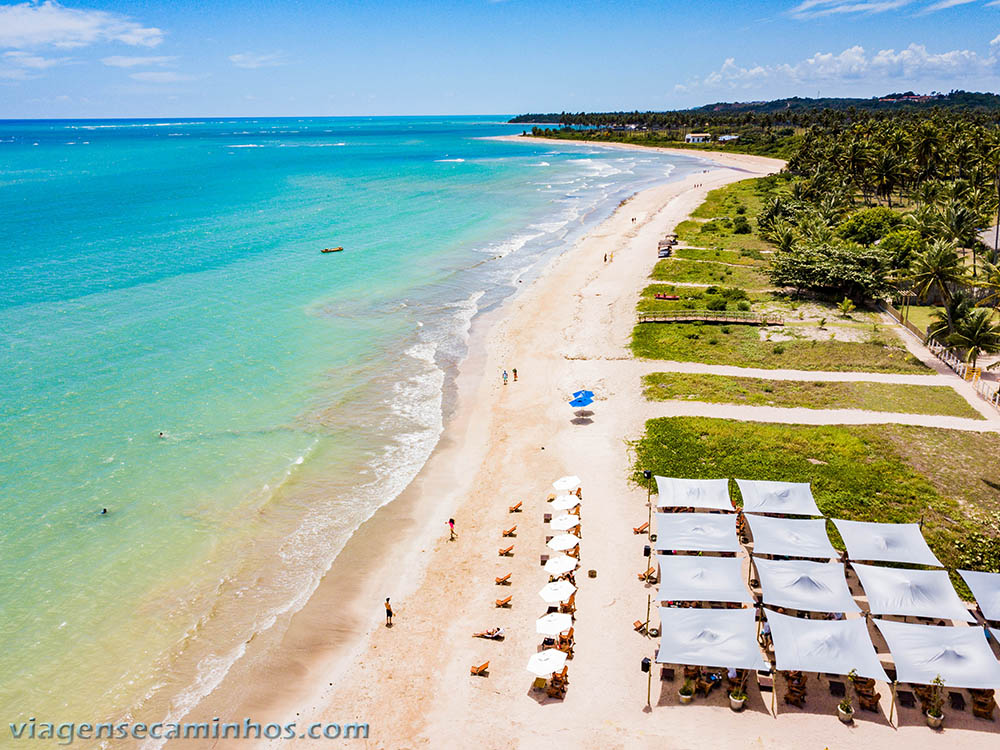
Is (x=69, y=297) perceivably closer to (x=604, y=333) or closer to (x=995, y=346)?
(x=604, y=333)

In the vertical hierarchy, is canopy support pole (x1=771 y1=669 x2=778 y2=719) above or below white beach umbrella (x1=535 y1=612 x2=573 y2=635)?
below

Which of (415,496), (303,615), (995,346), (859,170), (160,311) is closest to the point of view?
(303,615)

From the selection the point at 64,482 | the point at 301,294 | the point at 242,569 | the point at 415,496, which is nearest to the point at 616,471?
the point at 415,496

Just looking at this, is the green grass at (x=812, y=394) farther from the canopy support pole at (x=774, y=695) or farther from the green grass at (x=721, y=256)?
the green grass at (x=721, y=256)

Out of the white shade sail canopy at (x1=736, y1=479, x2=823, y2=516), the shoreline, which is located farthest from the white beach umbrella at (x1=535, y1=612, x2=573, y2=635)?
the white shade sail canopy at (x1=736, y1=479, x2=823, y2=516)

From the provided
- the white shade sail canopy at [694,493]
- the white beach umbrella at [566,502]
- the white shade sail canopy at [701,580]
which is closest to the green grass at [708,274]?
the white shade sail canopy at [694,493]

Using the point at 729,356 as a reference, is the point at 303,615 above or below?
below

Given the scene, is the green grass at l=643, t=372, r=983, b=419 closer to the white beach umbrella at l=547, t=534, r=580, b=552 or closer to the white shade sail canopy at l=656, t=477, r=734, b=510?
the white shade sail canopy at l=656, t=477, r=734, b=510
